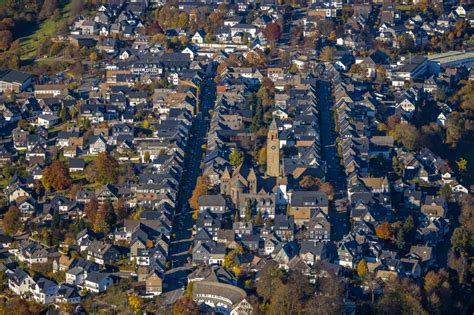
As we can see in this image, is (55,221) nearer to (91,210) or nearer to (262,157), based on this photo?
(91,210)

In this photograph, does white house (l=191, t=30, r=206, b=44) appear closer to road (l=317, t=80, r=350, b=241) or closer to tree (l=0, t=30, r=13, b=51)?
road (l=317, t=80, r=350, b=241)

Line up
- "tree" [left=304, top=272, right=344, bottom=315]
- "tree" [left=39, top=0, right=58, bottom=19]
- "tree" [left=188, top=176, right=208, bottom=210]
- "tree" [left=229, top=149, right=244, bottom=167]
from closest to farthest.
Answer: "tree" [left=304, top=272, right=344, bottom=315] → "tree" [left=188, top=176, right=208, bottom=210] → "tree" [left=229, top=149, right=244, bottom=167] → "tree" [left=39, top=0, right=58, bottom=19]

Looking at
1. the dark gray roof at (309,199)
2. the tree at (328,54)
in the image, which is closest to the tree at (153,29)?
the tree at (328,54)

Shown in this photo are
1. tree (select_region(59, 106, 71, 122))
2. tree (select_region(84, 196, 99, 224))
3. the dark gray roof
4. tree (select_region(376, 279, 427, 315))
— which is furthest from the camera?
tree (select_region(59, 106, 71, 122))

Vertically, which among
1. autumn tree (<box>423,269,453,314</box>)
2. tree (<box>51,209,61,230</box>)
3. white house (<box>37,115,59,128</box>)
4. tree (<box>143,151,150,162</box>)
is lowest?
autumn tree (<box>423,269,453,314</box>)

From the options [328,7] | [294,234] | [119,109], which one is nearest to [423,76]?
[328,7]

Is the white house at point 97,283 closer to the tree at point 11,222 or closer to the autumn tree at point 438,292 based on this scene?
the tree at point 11,222

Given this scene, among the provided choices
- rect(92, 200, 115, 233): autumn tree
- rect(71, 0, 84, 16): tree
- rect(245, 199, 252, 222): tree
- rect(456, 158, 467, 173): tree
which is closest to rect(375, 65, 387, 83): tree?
rect(456, 158, 467, 173): tree
